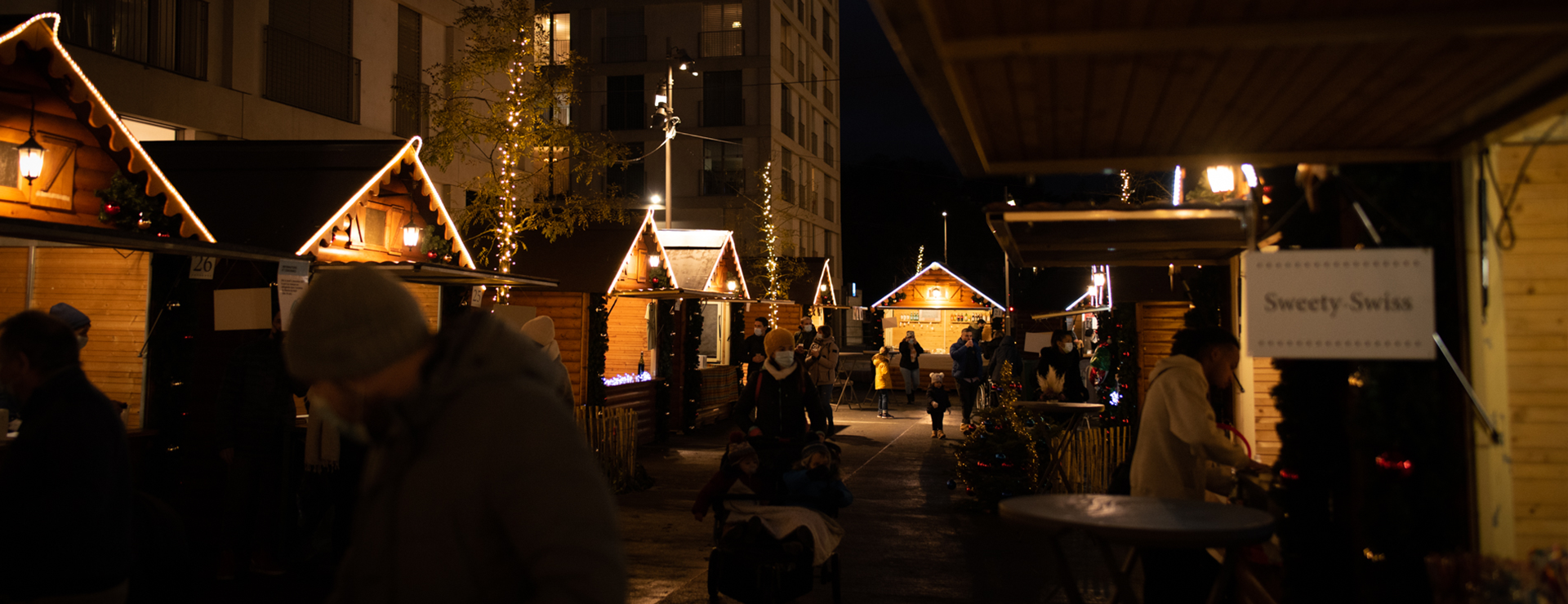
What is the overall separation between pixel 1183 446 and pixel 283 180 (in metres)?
8.16

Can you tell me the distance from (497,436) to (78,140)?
7.09 meters

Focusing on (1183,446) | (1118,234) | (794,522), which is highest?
(1118,234)

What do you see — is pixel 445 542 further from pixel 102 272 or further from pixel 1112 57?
pixel 102 272

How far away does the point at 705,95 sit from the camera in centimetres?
3900

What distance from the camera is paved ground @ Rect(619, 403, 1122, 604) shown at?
655cm

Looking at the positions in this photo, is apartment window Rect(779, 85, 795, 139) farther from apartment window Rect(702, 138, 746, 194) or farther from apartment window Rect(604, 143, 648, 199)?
apartment window Rect(604, 143, 648, 199)

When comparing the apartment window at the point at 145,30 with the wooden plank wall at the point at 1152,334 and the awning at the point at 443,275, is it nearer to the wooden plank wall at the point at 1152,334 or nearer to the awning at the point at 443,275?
the awning at the point at 443,275

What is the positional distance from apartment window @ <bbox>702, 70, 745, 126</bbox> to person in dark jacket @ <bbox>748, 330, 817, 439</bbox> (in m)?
31.5

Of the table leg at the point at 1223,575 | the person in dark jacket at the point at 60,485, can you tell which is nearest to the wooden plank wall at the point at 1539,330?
the table leg at the point at 1223,575

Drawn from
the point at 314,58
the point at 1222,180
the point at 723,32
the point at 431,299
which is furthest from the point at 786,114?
the point at 1222,180

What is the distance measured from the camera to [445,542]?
1678mm

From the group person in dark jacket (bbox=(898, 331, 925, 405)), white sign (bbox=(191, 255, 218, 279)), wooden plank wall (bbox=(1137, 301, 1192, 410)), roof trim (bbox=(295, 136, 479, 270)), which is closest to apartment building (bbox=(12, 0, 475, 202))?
roof trim (bbox=(295, 136, 479, 270))

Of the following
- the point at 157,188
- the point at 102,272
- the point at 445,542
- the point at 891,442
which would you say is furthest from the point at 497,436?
the point at 891,442

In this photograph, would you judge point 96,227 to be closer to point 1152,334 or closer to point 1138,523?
point 1138,523
